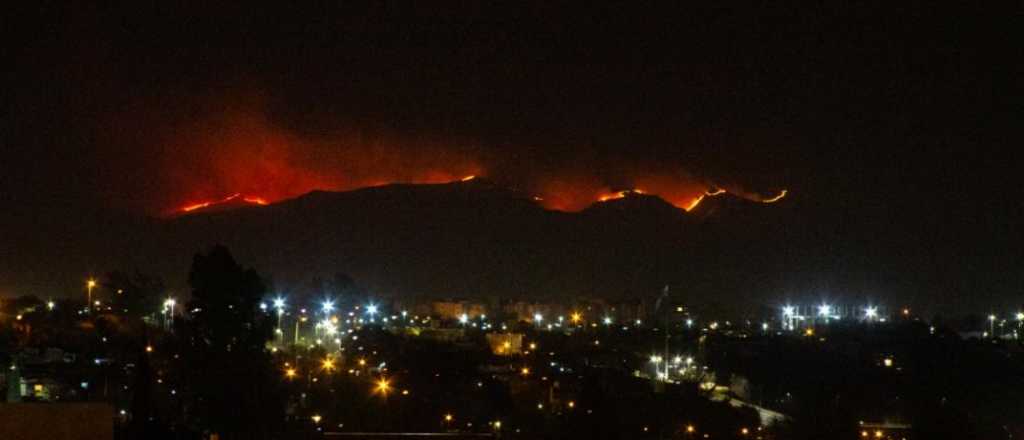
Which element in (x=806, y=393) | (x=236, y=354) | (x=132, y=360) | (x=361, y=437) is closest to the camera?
(x=361, y=437)

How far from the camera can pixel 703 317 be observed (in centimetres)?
3403

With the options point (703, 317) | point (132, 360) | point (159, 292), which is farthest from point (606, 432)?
point (703, 317)

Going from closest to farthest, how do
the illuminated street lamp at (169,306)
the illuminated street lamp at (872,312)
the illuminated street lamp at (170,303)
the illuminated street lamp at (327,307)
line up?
the illuminated street lamp at (169,306) < the illuminated street lamp at (170,303) < the illuminated street lamp at (327,307) < the illuminated street lamp at (872,312)

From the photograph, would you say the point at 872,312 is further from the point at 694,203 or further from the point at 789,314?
the point at 694,203

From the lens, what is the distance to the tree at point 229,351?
45.7 feet

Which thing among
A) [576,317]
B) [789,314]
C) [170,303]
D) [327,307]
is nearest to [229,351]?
[170,303]

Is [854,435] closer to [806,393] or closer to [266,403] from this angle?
[806,393]

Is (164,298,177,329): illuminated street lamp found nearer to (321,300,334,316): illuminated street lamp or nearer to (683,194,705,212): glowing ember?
(321,300,334,316): illuminated street lamp

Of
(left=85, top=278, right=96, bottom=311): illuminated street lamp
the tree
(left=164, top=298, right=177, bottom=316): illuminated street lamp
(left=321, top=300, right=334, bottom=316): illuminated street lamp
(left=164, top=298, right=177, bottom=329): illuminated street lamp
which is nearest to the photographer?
the tree

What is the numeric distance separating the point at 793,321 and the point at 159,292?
1927 cm

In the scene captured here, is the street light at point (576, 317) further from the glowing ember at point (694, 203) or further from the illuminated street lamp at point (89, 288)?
the illuminated street lamp at point (89, 288)

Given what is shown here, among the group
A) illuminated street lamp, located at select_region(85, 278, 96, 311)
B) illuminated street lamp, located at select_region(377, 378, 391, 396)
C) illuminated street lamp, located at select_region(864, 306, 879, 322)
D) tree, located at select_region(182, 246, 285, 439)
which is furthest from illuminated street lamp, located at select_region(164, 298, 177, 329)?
illuminated street lamp, located at select_region(864, 306, 879, 322)

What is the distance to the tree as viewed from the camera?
13938mm

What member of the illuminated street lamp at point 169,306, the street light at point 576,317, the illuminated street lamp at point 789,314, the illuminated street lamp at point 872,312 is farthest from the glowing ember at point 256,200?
the illuminated street lamp at point 872,312
